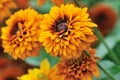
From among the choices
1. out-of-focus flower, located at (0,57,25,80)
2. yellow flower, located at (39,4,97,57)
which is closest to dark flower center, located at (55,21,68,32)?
yellow flower, located at (39,4,97,57)

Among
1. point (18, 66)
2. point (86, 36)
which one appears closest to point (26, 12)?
point (86, 36)

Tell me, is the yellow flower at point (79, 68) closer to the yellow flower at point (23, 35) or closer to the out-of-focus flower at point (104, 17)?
the yellow flower at point (23, 35)

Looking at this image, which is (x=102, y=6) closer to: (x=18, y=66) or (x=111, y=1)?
(x=111, y=1)

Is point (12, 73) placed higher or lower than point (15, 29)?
lower

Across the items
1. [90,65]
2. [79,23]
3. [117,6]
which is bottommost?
[90,65]

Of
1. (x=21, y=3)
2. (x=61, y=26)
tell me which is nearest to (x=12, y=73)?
(x=21, y=3)

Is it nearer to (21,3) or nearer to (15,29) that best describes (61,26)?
(15,29)

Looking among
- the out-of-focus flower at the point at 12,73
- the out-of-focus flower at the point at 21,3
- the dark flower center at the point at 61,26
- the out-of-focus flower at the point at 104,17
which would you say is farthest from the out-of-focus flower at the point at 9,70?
the dark flower center at the point at 61,26
